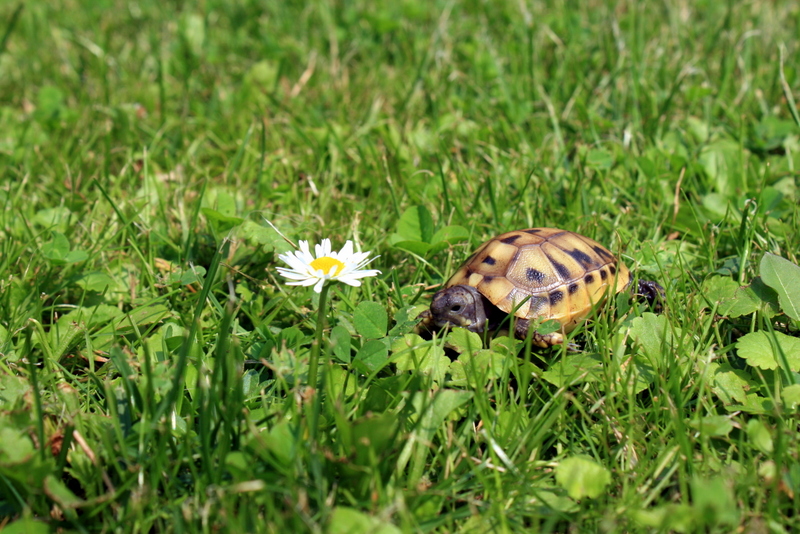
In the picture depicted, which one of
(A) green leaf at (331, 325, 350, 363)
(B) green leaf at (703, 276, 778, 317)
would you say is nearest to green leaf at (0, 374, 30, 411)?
(A) green leaf at (331, 325, 350, 363)

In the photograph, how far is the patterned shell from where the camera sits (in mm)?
2758

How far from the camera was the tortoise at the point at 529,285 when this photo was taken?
2705 mm

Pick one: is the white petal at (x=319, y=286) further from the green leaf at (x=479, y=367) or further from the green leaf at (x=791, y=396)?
the green leaf at (x=791, y=396)

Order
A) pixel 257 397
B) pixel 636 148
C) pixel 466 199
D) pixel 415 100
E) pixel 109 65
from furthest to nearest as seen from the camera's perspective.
→ pixel 109 65 → pixel 415 100 → pixel 636 148 → pixel 466 199 → pixel 257 397

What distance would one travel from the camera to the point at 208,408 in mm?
1941

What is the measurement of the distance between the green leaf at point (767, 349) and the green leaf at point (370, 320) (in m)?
1.27

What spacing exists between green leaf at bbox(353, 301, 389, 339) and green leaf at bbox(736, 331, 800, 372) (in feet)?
4.16

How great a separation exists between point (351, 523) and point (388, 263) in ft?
5.66

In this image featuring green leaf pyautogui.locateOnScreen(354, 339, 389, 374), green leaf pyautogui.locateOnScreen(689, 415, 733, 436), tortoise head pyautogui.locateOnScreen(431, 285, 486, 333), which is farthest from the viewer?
tortoise head pyautogui.locateOnScreen(431, 285, 486, 333)

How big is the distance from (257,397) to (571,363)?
1.12 m

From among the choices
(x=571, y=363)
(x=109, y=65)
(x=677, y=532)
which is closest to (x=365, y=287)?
(x=571, y=363)

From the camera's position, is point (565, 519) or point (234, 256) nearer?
point (565, 519)

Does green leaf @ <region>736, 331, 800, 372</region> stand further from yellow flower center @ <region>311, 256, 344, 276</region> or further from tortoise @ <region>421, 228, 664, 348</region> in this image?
yellow flower center @ <region>311, 256, 344, 276</region>

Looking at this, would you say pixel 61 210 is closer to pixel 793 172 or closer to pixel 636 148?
pixel 636 148
